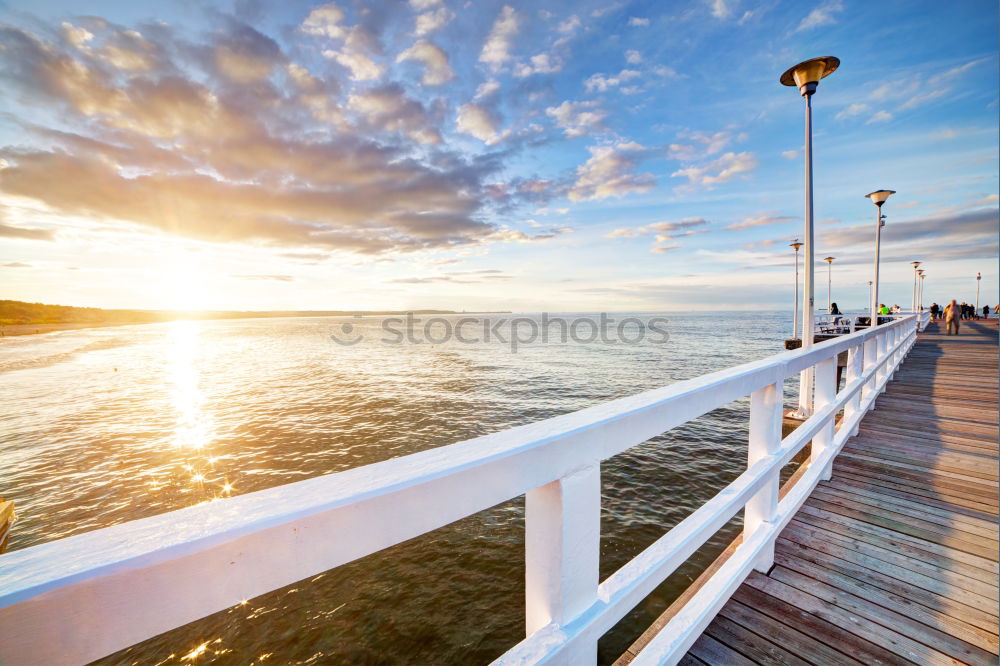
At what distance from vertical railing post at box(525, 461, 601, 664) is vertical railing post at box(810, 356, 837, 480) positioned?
362 cm

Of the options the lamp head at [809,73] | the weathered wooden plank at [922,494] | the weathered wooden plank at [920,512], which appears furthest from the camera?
the lamp head at [809,73]

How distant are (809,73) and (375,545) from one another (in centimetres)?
936

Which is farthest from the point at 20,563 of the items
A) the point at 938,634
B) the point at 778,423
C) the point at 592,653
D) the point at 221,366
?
the point at 221,366

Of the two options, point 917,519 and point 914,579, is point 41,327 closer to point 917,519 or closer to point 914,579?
point 914,579

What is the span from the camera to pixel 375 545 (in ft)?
2.76

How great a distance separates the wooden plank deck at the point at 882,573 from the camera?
226cm

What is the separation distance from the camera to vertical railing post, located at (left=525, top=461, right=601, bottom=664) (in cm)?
121

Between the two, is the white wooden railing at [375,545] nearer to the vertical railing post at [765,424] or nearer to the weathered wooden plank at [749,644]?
the weathered wooden plank at [749,644]

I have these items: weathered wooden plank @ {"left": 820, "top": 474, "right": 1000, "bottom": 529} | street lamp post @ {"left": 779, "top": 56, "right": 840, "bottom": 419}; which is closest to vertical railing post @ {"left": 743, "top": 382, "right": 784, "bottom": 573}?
weathered wooden plank @ {"left": 820, "top": 474, "right": 1000, "bottom": 529}

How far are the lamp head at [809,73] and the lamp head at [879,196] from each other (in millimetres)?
8483

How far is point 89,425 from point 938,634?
894 inches

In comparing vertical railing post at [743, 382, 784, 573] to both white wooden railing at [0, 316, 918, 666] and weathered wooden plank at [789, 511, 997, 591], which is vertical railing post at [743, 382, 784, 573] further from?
weathered wooden plank at [789, 511, 997, 591]

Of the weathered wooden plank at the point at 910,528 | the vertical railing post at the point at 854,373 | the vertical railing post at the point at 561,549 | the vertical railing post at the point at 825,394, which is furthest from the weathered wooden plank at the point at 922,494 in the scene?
the vertical railing post at the point at 561,549

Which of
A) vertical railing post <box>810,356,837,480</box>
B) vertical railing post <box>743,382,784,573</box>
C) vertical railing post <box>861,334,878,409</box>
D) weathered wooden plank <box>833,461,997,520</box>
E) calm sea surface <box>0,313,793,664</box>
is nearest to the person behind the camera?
vertical railing post <box>743,382,784,573</box>
